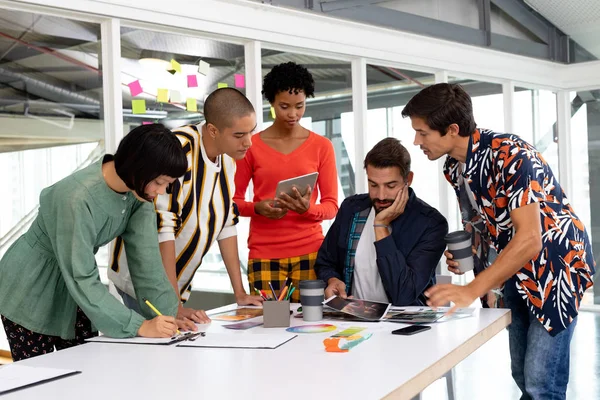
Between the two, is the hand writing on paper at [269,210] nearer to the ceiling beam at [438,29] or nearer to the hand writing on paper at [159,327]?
the hand writing on paper at [159,327]

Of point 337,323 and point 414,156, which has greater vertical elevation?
point 414,156

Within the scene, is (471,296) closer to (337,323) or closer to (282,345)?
(337,323)

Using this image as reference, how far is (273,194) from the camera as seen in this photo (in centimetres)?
316

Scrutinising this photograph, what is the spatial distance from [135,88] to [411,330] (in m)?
2.37

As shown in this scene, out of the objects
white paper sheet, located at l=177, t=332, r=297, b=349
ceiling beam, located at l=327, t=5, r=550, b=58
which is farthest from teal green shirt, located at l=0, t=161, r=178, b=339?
ceiling beam, located at l=327, t=5, r=550, b=58

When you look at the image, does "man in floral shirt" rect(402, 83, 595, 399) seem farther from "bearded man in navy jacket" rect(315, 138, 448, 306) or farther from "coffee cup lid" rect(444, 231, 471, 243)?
"bearded man in navy jacket" rect(315, 138, 448, 306)

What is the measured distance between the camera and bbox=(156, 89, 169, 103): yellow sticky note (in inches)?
157

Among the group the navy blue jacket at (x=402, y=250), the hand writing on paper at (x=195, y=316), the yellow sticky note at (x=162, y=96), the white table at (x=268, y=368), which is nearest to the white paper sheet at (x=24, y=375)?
the white table at (x=268, y=368)

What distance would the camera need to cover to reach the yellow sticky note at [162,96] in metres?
3.99

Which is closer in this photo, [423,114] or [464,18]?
[423,114]

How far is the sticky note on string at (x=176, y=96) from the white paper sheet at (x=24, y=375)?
2.49 m

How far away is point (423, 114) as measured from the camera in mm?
2352

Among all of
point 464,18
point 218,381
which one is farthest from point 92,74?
point 464,18

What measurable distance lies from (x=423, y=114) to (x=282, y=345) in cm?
90
